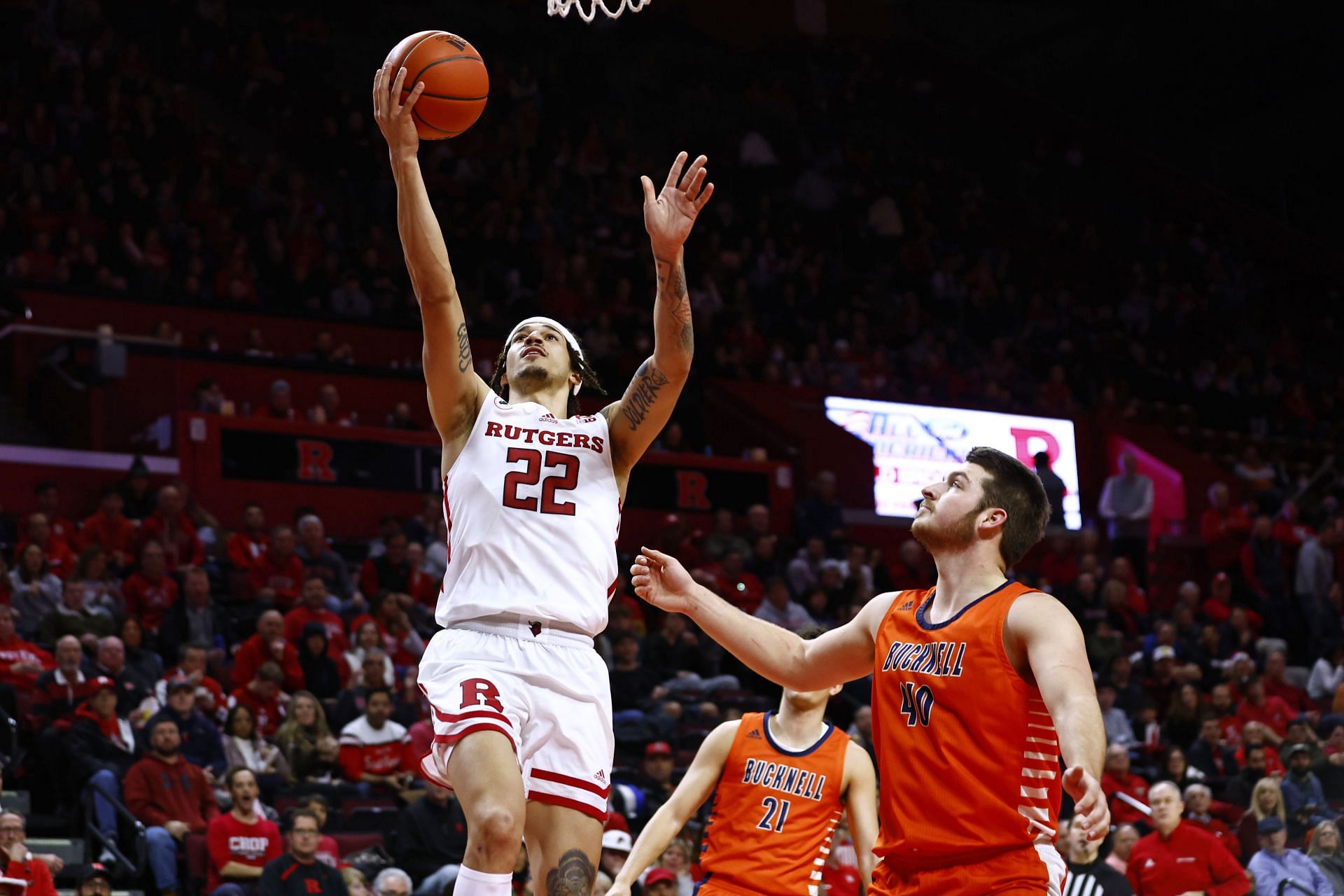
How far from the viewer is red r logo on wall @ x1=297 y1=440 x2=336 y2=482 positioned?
668 inches

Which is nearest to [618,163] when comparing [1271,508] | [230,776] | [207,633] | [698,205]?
[1271,508]

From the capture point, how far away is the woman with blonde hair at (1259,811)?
13242 mm

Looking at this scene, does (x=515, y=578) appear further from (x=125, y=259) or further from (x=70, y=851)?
(x=125, y=259)

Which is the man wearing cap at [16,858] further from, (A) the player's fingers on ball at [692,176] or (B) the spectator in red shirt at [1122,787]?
(B) the spectator in red shirt at [1122,787]

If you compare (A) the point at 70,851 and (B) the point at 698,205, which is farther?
(A) the point at 70,851

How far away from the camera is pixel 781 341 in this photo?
22672 mm

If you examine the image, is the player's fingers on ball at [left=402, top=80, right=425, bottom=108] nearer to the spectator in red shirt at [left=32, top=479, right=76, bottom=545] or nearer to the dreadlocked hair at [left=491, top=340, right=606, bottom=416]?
the dreadlocked hair at [left=491, top=340, right=606, bottom=416]

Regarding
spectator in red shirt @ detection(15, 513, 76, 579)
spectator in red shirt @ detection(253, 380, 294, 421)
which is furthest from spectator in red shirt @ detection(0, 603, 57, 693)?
spectator in red shirt @ detection(253, 380, 294, 421)

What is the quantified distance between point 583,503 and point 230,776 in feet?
20.0

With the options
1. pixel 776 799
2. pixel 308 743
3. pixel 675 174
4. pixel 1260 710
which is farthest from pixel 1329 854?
pixel 675 174

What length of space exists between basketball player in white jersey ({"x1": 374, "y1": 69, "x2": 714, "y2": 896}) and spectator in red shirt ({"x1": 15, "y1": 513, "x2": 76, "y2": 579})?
9138 millimetres

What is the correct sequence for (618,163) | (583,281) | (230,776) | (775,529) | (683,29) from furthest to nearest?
(683,29) → (618,163) → (583,281) → (775,529) → (230,776)

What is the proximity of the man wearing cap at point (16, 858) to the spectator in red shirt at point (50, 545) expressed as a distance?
4.53 m

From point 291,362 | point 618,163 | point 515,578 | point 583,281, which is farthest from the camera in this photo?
point 618,163
